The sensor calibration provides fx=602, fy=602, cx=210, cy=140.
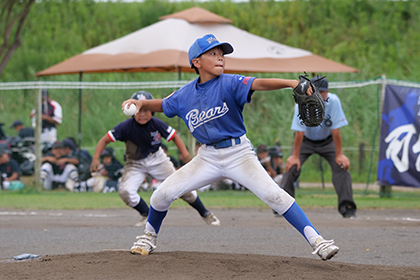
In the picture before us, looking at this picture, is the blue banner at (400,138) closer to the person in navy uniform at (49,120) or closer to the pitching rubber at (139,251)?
the pitching rubber at (139,251)

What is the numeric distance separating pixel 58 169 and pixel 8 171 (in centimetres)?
106

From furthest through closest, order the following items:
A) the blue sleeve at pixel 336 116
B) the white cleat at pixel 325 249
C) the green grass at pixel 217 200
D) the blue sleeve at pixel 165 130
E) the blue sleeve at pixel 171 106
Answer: the green grass at pixel 217 200, the blue sleeve at pixel 336 116, the blue sleeve at pixel 165 130, the blue sleeve at pixel 171 106, the white cleat at pixel 325 249

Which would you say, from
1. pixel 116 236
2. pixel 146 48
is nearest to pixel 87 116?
pixel 146 48

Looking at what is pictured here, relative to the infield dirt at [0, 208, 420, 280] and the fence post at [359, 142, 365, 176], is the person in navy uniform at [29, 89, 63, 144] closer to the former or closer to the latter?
the infield dirt at [0, 208, 420, 280]

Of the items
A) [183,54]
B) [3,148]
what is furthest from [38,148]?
[183,54]

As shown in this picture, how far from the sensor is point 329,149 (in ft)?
29.0

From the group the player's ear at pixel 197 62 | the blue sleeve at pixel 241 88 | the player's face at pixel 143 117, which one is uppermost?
the player's ear at pixel 197 62

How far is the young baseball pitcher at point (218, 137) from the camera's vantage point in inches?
197

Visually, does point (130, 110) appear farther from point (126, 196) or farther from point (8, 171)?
point (8, 171)

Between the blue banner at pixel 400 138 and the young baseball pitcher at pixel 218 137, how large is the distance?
646 centimetres

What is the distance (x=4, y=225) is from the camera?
8.30m

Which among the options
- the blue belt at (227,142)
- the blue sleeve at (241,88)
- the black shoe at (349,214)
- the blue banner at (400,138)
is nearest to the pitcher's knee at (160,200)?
the blue belt at (227,142)

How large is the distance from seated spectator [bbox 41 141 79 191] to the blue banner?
6181mm

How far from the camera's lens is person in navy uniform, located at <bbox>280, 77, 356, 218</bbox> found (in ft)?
27.8
